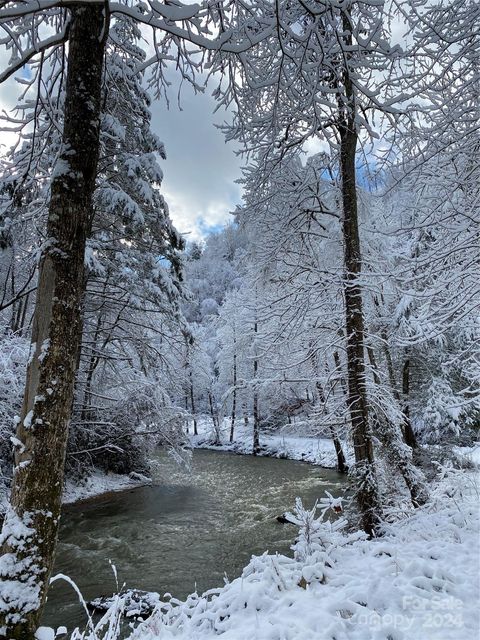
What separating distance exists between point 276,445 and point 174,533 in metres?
14.2

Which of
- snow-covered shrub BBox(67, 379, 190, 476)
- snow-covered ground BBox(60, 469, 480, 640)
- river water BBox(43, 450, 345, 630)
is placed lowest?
river water BBox(43, 450, 345, 630)

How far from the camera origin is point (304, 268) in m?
5.62

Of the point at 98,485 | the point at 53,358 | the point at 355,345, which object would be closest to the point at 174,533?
the point at 98,485

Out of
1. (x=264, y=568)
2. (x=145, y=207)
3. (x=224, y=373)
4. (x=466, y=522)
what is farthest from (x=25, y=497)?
(x=224, y=373)

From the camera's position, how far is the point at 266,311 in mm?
6246

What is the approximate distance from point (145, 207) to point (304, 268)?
16.7 ft

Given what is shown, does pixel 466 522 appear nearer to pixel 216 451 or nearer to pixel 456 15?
pixel 456 15

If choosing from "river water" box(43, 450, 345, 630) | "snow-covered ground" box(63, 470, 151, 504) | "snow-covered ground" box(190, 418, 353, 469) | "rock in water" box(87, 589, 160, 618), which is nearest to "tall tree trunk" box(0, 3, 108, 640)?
"river water" box(43, 450, 345, 630)

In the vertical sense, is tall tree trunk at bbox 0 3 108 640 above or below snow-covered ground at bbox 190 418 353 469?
above

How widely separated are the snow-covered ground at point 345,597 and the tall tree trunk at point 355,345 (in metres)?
1.36

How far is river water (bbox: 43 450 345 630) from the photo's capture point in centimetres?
651

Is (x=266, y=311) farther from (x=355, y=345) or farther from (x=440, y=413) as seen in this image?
(x=440, y=413)

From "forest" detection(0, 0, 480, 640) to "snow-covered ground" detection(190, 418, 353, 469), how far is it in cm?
527

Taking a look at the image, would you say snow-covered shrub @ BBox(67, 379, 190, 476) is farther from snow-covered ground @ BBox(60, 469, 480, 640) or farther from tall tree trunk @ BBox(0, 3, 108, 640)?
tall tree trunk @ BBox(0, 3, 108, 640)
